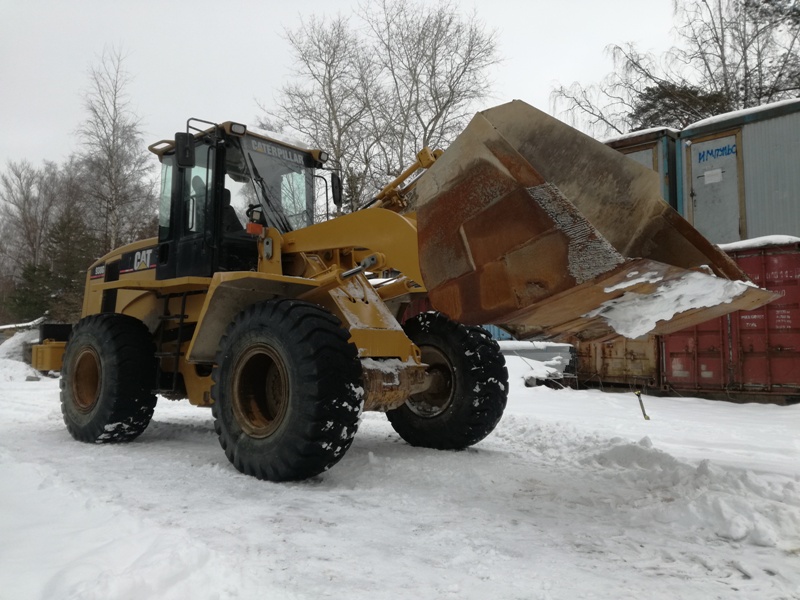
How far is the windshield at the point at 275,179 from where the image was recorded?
18.3 ft

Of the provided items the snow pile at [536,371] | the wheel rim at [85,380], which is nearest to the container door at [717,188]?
the snow pile at [536,371]

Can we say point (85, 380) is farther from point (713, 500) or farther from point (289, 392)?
point (713, 500)

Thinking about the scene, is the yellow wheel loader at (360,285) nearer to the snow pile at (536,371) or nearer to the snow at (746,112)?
the snow pile at (536,371)

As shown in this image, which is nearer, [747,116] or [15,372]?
[747,116]

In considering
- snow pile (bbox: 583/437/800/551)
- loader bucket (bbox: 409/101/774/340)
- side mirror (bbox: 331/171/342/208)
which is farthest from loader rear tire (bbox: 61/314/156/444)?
snow pile (bbox: 583/437/800/551)

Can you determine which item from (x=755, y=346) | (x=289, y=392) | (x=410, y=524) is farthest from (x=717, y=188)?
(x=410, y=524)

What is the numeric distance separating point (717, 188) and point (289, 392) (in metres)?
10.6

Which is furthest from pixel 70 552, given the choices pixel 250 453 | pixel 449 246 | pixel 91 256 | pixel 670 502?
pixel 91 256

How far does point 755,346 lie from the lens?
9.80 m

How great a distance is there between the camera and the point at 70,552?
8.70ft

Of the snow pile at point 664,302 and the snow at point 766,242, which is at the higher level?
the snow at point 766,242

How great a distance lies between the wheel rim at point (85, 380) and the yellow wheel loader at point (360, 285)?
0.02 metres

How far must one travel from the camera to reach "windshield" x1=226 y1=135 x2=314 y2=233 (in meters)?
5.57

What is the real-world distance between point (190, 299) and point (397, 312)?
2018 mm
